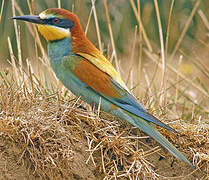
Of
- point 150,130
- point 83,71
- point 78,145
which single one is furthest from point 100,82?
point 78,145

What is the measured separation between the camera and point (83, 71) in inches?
118

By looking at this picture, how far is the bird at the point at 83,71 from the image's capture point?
2940 mm

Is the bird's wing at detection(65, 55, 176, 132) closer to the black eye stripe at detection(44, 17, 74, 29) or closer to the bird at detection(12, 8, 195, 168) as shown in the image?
the bird at detection(12, 8, 195, 168)

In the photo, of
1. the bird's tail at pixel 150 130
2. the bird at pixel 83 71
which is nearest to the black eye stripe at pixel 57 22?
the bird at pixel 83 71

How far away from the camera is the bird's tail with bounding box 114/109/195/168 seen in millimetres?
2668

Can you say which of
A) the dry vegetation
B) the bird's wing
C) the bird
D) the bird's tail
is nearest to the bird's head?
the bird

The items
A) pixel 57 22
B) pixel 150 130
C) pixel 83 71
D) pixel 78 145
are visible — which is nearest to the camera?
pixel 78 145

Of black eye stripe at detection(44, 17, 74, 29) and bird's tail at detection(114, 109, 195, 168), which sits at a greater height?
black eye stripe at detection(44, 17, 74, 29)

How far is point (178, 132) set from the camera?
2719mm

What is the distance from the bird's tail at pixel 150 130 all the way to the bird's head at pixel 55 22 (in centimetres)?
65

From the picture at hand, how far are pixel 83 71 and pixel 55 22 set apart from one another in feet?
1.31

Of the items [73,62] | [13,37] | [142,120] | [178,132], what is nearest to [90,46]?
[73,62]

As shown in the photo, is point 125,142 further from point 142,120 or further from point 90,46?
point 90,46

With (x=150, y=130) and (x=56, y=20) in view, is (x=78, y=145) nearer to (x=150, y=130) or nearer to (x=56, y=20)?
(x=150, y=130)
